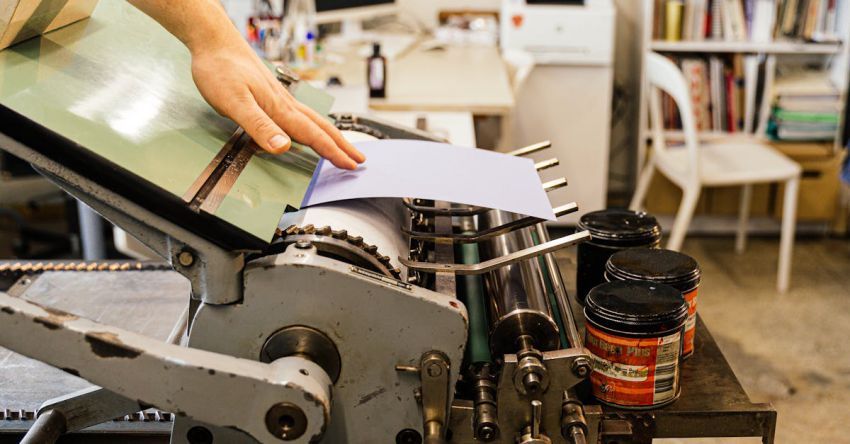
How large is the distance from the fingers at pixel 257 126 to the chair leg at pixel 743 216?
3.08 meters

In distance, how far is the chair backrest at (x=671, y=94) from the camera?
3131 millimetres

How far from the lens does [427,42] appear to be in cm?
393

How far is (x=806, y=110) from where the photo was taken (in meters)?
3.72

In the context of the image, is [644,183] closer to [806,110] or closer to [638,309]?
[806,110]

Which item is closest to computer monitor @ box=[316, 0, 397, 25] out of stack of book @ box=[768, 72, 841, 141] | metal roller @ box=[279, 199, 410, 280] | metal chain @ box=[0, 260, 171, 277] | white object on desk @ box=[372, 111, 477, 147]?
white object on desk @ box=[372, 111, 477, 147]

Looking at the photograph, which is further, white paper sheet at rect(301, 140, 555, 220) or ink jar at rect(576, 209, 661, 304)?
ink jar at rect(576, 209, 661, 304)

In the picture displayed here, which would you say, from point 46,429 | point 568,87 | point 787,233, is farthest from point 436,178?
point 568,87

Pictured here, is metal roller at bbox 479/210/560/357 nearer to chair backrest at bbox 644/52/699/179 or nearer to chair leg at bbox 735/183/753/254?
chair backrest at bbox 644/52/699/179

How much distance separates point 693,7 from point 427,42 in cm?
112

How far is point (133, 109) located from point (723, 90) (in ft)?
10.7

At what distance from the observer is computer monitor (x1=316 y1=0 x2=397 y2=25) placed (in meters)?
3.78

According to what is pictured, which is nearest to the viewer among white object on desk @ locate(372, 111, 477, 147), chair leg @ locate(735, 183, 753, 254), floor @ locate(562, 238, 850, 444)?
white object on desk @ locate(372, 111, 477, 147)

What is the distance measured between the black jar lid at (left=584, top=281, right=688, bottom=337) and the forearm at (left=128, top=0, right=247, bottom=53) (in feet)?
1.76

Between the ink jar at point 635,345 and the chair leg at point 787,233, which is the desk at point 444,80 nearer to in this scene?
the chair leg at point 787,233
